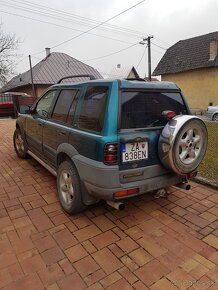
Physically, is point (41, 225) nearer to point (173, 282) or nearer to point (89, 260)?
point (89, 260)

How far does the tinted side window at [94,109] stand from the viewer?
258cm

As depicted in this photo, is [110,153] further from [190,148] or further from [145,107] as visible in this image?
[190,148]

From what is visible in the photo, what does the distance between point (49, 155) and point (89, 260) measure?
189 centimetres

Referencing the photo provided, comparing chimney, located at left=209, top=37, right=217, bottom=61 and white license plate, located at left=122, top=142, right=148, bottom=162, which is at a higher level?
chimney, located at left=209, top=37, right=217, bottom=61

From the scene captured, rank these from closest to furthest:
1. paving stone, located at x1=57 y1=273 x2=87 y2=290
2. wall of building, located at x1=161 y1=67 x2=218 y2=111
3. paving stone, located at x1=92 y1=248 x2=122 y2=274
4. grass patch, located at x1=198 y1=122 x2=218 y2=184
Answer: paving stone, located at x1=57 y1=273 x2=87 y2=290 < paving stone, located at x1=92 y1=248 x2=122 y2=274 < grass patch, located at x1=198 y1=122 x2=218 y2=184 < wall of building, located at x1=161 y1=67 x2=218 y2=111

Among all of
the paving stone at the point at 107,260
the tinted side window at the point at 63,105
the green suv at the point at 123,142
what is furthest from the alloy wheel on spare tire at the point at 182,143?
the tinted side window at the point at 63,105

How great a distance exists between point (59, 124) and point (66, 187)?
903 mm

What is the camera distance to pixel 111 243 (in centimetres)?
261

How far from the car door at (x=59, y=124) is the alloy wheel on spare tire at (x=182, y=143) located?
1.25 metres

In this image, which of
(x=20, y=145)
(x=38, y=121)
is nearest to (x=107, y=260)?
(x=38, y=121)

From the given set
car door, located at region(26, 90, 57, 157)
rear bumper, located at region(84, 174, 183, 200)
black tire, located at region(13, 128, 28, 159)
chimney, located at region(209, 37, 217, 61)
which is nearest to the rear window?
rear bumper, located at region(84, 174, 183, 200)

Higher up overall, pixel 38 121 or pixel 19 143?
pixel 38 121

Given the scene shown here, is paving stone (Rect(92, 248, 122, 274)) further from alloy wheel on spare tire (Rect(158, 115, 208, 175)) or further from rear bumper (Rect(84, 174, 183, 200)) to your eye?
alloy wheel on spare tire (Rect(158, 115, 208, 175))

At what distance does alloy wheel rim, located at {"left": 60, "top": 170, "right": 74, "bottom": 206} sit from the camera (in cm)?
307
